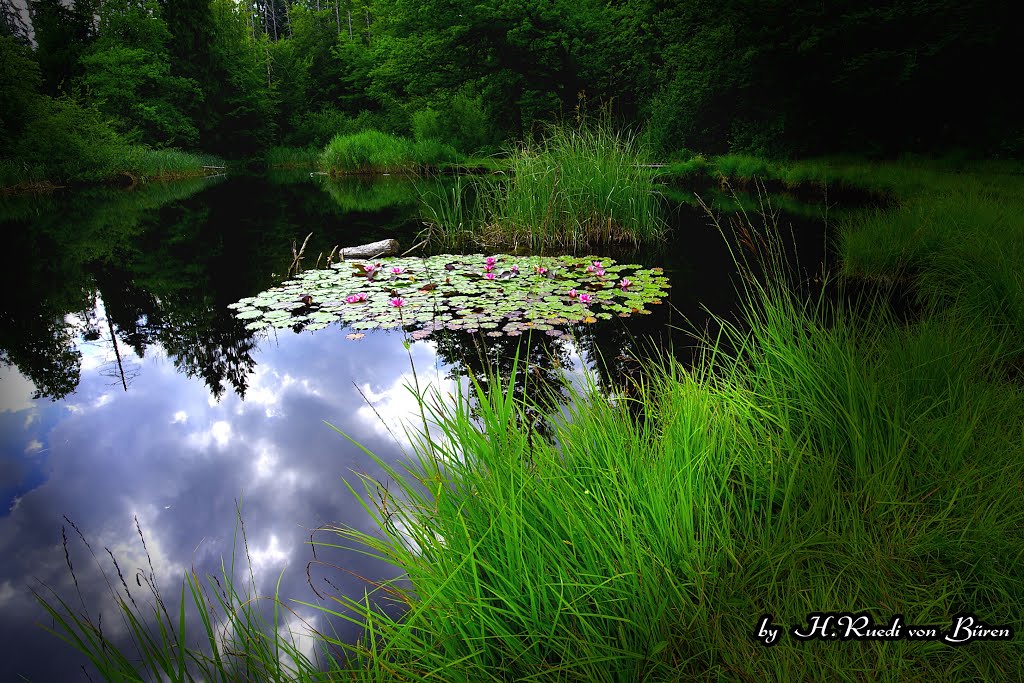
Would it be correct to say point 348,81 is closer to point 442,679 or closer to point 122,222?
point 122,222

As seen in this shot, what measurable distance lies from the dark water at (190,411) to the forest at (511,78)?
18.8 ft

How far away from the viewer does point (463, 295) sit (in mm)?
4930

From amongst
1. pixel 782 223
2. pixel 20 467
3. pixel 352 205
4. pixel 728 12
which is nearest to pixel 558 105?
pixel 728 12

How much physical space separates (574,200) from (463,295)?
98.4 inches

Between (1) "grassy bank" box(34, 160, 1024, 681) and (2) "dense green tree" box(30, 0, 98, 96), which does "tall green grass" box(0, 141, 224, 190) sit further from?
(1) "grassy bank" box(34, 160, 1024, 681)

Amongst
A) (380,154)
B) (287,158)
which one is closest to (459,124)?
(380,154)

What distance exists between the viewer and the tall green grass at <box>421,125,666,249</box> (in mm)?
6652

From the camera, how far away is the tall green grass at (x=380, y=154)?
18.0 metres

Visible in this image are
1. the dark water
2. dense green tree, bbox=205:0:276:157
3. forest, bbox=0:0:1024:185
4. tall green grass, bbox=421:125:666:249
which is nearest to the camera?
the dark water

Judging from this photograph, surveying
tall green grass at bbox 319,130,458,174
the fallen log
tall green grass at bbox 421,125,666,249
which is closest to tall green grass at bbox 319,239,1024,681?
tall green grass at bbox 421,125,666,249

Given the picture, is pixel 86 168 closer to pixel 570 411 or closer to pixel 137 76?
pixel 137 76

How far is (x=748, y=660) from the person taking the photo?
42.1 inches

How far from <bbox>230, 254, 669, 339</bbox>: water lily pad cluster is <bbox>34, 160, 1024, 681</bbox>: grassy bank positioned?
236 centimetres

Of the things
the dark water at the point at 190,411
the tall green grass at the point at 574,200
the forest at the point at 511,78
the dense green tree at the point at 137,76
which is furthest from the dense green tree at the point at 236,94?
the tall green grass at the point at 574,200
